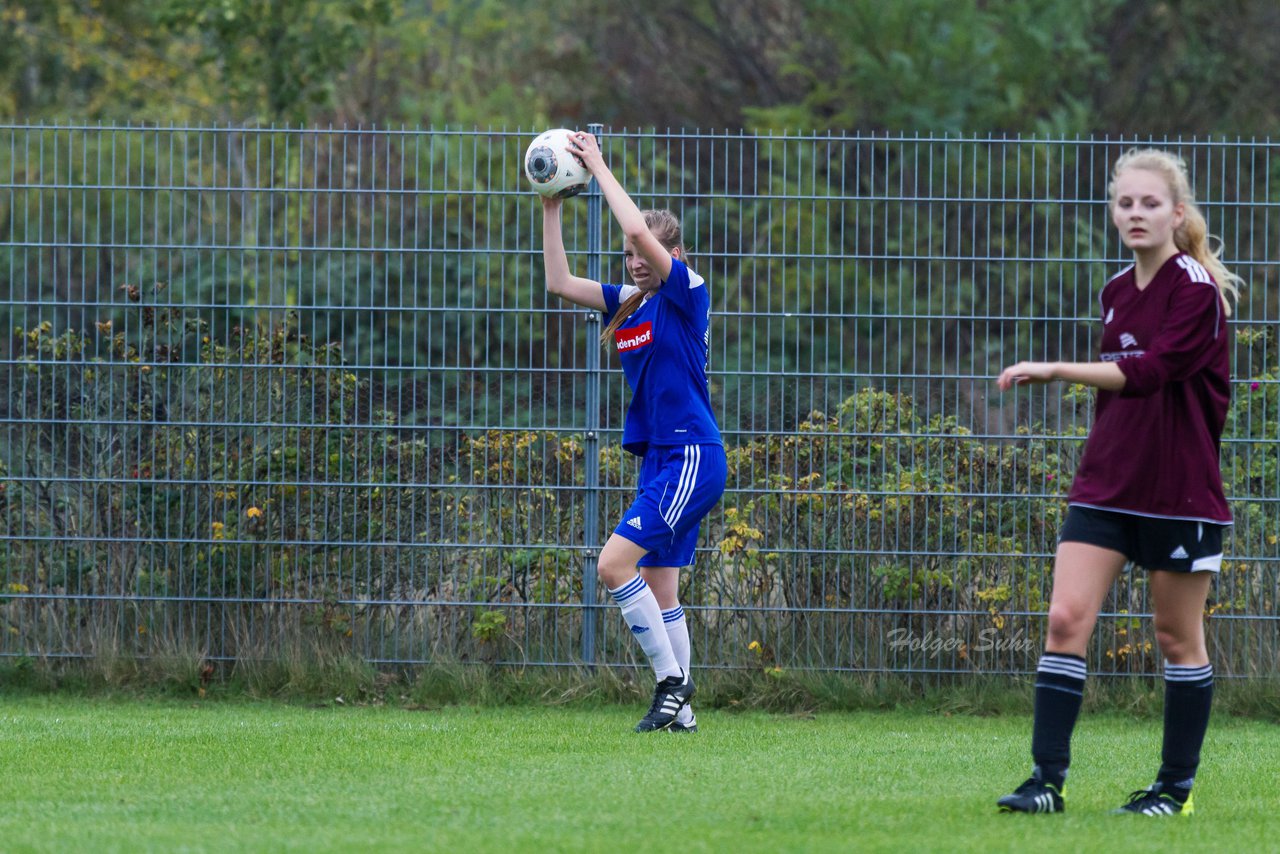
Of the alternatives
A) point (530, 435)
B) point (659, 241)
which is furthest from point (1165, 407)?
point (530, 435)

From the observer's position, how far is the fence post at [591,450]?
7.28m

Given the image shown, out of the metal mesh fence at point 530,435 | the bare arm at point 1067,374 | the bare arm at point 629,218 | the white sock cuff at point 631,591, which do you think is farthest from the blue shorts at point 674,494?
the bare arm at point 1067,374

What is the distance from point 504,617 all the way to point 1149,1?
15037mm

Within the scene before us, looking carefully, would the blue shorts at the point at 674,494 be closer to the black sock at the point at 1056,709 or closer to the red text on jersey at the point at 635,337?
the red text on jersey at the point at 635,337

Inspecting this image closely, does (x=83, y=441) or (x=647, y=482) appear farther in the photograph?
(x=83, y=441)

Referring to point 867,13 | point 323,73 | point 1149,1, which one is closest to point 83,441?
point 323,73

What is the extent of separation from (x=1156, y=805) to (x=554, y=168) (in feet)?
10.8

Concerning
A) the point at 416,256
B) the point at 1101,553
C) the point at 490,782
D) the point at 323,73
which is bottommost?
the point at 490,782

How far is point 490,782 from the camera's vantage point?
4.88 metres

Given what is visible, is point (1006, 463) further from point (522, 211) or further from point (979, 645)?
point (522, 211)

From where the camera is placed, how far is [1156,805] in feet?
14.3

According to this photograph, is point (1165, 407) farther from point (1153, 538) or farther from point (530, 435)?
point (530, 435)

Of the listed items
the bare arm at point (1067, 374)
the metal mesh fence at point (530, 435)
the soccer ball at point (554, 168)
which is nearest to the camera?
the bare arm at point (1067, 374)

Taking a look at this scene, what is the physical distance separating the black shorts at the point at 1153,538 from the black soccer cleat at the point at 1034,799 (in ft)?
2.19
